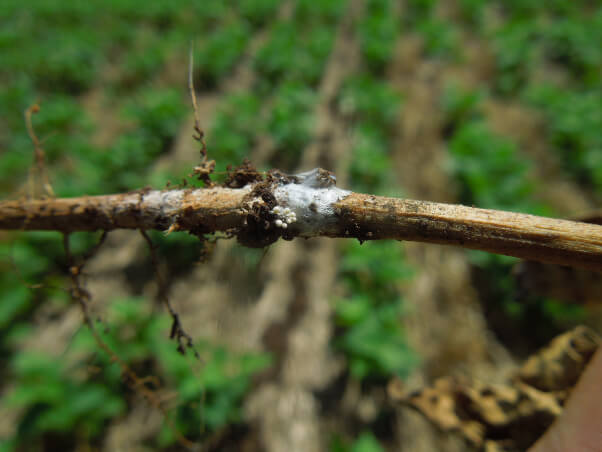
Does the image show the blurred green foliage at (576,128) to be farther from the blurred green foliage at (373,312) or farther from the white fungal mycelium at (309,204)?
the white fungal mycelium at (309,204)

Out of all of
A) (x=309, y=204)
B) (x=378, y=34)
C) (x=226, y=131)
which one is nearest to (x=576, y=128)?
(x=378, y=34)

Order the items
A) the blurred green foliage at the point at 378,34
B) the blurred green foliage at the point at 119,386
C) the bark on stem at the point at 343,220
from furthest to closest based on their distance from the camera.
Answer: the blurred green foliage at the point at 378,34
the blurred green foliage at the point at 119,386
the bark on stem at the point at 343,220

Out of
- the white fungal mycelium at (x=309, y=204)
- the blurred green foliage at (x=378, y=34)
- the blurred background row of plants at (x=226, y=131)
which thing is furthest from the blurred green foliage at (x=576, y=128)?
Answer: the white fungal mycelium at (x=309, y=204)

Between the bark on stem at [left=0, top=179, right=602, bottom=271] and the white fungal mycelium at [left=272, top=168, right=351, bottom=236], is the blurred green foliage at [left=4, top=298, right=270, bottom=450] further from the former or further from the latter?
the white fungal mycelium at [left=272, top=168, right=351, bottom=236]

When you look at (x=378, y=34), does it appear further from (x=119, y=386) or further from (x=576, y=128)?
(x=119, y=386)

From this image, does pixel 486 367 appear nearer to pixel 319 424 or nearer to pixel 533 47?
pixel 319 424

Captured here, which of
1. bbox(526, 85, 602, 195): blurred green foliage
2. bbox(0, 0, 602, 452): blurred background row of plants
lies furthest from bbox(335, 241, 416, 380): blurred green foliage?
bbox(526, 85, 602, 195): blurred green foliage

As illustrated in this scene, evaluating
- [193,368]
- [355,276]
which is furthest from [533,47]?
[193,368]
